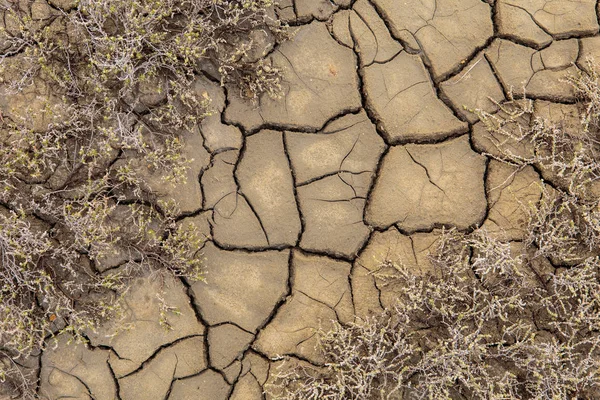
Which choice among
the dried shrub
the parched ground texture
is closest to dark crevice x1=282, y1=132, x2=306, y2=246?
the parched ground texture

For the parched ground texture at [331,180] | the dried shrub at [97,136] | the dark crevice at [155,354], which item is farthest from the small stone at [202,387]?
the dried shrub at [97,136]

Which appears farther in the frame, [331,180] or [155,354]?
A: [331,180]

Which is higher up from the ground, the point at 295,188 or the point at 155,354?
the point at 295,188

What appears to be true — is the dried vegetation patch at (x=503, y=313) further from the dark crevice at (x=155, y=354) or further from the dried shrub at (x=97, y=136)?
the dried shrub at (x=97, y=136)

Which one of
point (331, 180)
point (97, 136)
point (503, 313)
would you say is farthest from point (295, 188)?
point (503, 313)

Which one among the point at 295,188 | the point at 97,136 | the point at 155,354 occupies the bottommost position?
the point at 155,354

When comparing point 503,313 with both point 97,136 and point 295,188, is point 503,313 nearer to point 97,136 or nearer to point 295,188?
point 295,188

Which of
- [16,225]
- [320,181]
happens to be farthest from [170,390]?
[320,181]

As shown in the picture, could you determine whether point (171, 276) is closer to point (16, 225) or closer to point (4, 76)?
point (16, 225)
